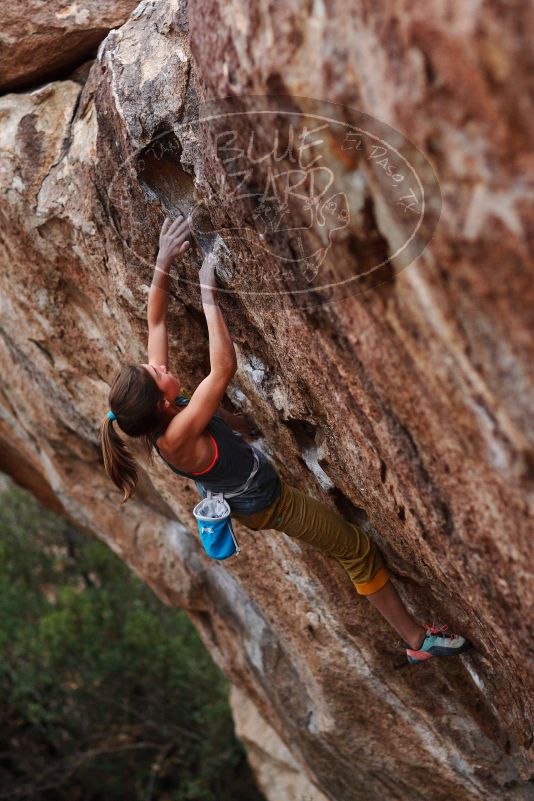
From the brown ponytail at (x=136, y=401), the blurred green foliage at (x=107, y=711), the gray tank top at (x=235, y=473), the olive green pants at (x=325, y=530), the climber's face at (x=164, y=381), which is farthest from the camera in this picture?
the blurred green foliage at (x=107, y=711)

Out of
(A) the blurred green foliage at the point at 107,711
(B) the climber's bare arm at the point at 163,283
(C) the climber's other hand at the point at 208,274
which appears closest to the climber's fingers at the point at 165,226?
(B) the climber's bare arm at the point at 163,283

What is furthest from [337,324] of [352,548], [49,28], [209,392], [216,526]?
[49,28]

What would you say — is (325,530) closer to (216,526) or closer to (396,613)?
(216,526)

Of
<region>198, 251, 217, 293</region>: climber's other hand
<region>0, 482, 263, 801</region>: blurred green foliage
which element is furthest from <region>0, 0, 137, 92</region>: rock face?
<region>0, 482, 263, 801</region>: blurred green foliage

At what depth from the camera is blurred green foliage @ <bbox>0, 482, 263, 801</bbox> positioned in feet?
33.3

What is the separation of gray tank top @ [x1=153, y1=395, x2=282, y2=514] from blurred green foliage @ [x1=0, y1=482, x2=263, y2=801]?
7.03 m

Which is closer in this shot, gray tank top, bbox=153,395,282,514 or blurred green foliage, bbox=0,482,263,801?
gray tank top, bbox=153,395,282,514

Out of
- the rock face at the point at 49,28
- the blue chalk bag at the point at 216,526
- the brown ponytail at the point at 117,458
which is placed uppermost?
the rock face at the point at 49,28

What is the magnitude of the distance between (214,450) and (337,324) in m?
0.97

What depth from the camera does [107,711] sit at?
1062 cm

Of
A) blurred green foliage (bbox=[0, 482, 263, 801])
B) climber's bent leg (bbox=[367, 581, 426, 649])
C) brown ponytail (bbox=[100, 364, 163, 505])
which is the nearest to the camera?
brown ponytail (bbox=[100, 364, 163, 505])

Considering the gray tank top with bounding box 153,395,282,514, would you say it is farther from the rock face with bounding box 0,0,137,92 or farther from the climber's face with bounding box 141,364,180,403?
the rock face with bounding box 0,0,137,92

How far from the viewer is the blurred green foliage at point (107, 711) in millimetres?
10148

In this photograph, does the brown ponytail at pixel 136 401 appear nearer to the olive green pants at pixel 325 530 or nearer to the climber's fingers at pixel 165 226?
the climber's fingers at pixel 165 226
